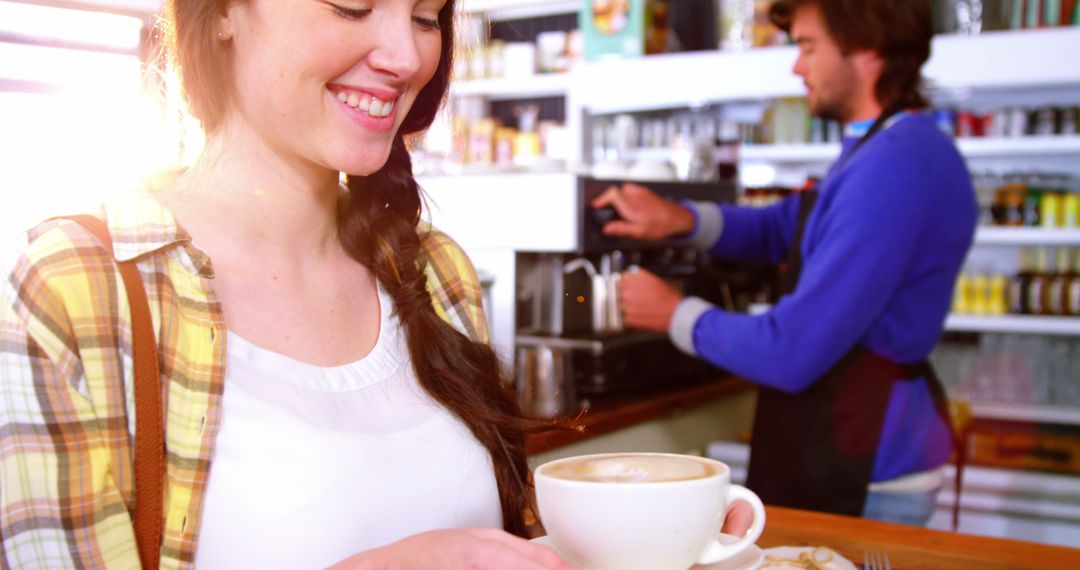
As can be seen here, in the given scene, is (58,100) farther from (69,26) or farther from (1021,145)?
(1021,145)

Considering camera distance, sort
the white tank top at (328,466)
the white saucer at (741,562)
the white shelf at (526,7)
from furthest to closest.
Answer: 1. the white shelf at (526,7)
2. the white tank top at (328,466)
3. the white saucer at (741,562)

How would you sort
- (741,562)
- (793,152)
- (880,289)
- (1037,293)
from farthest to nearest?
1. (793,152)
2. (1037,293)
3. (880,289)
4. (741,562)

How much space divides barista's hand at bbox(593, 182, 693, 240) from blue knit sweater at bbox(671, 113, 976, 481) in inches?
7.9

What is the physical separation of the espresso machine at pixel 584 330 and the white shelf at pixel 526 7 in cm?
291

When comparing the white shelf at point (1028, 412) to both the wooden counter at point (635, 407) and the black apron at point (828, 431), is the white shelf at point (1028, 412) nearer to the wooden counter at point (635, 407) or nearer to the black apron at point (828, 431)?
the wooden counter at point (635, 407)

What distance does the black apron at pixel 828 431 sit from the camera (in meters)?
2.20

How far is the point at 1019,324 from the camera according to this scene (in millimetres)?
3834

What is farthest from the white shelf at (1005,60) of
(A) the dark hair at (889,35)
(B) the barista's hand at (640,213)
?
(B) the barista's hand at (640,213)

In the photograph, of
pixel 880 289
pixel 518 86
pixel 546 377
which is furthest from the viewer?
pixel 518 86

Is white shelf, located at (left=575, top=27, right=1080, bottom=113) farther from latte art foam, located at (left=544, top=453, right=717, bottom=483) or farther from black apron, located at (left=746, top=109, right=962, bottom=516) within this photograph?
latte art foam, located at (left=544, top=453, right=717, bottom=483)

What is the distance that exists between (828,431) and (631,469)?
5.00ft

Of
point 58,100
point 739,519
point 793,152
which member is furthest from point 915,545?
point 58,100

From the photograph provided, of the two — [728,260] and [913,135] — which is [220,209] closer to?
[913,135]

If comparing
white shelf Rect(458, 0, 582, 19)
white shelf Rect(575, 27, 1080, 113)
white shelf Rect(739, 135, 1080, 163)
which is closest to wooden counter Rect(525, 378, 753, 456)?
white shelf Rect(575, 27, 1080, 113)
